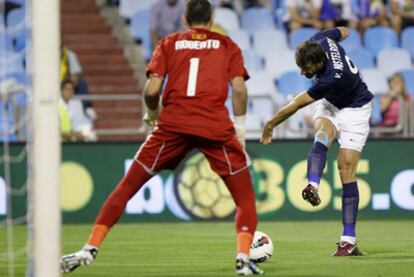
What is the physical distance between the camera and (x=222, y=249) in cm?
1203

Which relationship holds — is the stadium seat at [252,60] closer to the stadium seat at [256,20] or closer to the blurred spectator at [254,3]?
the stadium seat at [256,20]

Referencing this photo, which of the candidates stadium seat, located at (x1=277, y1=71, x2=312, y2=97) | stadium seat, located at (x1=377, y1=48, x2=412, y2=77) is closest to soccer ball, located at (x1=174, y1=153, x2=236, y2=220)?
stadium seat, located at (x1=277, y1=71, x2=312, y2=97)

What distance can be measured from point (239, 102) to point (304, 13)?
1254 centimetres

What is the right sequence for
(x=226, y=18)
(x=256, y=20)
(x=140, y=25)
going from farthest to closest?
(x=256, y=20)
(x=226, y=18)
(x=140, y=25)

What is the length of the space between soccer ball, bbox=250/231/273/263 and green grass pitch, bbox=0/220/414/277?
0.07 meters

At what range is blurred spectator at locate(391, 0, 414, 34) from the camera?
22.2m

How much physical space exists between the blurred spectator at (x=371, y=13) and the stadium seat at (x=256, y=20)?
1727mm

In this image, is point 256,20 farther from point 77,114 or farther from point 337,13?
point 77,114

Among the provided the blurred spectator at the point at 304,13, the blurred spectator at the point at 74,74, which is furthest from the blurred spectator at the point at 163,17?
the blurred spectator at the point at 304,13

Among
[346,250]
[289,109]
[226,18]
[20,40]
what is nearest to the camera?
[289,109]

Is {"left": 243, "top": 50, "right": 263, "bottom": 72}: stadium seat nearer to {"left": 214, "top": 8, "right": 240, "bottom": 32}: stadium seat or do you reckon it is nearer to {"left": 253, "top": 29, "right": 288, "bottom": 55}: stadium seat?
{"left": 253, "top": 29, "right": 288, "bottom": 55}: stadium seat

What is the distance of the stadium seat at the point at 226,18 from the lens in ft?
68.4

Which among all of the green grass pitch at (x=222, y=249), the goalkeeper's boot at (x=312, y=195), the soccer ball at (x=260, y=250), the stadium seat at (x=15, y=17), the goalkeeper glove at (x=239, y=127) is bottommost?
the green grass pitch at (x=222, y=249)

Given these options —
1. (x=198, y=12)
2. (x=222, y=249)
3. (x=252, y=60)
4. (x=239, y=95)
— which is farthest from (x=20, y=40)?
(x=239, y=95)
